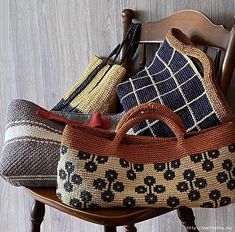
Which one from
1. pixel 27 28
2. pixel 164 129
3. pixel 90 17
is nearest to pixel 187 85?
pixel 164 129

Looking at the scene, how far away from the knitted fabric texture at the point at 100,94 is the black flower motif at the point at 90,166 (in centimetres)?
39

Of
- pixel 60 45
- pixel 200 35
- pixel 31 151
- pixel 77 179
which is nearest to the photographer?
pixel 77 179

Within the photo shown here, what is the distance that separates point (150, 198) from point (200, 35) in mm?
510

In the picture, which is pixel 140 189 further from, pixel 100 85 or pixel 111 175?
pixel 100 85

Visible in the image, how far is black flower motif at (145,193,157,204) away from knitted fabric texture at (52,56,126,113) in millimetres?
426

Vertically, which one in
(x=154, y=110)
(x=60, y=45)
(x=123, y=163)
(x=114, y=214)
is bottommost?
(x=114, y=214)

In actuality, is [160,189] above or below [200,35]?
below

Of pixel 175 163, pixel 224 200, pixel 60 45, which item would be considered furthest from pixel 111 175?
pixel 60 45

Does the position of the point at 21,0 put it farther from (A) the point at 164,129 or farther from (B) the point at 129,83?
(A) the point at 164,129

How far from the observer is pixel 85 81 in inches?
58.2

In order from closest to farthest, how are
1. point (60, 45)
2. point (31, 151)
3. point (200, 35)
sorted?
1. point (31, 151)
2. point (200, 35)
3. point (60, 45)

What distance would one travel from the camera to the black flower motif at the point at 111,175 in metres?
1.02

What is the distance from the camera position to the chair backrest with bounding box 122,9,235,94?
4.13 feet

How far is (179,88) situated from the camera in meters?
1.19
